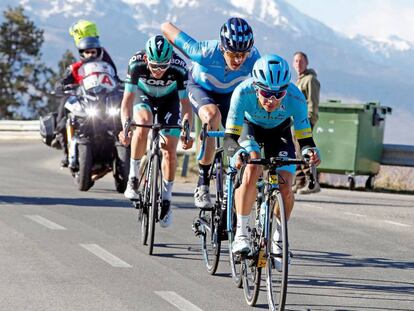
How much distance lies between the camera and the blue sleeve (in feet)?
36.4

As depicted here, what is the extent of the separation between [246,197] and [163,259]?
197 cm

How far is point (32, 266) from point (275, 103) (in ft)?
7.90

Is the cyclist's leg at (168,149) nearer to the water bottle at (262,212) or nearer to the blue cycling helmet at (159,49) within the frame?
the blue cycling helmet at (159,49)

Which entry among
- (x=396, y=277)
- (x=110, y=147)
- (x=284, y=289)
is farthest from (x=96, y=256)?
(x=110, y=147)

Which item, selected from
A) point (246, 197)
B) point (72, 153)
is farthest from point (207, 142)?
point (72, 153)

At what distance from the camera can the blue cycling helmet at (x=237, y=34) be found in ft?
31.8

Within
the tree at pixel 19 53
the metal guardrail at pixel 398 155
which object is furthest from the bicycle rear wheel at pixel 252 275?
the tree at pixel 19 53

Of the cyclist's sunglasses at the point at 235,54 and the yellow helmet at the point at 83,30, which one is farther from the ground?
the yellow helmet at the point at 83,30

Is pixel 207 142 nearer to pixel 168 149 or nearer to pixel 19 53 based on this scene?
pixel 168 149

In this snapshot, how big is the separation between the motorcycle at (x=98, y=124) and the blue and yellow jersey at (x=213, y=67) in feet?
18.9

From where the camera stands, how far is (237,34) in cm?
972

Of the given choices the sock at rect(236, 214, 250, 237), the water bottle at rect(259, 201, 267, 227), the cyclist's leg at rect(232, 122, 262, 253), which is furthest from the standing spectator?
the water bottle at rect(259, 201, 267, 227)

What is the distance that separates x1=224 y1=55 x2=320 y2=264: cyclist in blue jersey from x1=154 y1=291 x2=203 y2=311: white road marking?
0.51 metres

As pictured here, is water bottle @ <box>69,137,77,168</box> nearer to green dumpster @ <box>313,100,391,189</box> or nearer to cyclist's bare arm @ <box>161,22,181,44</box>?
cyclist's bare arm @ <box>161,22,181,44</box>
